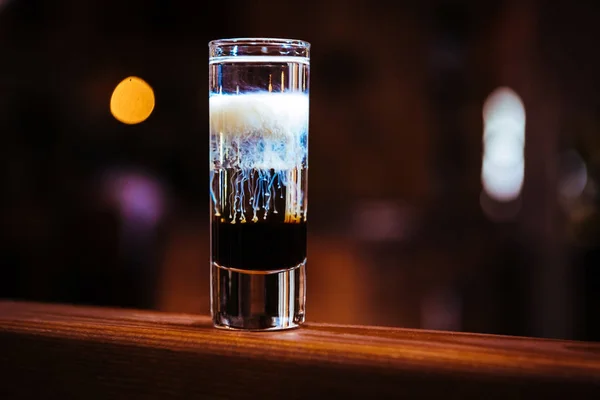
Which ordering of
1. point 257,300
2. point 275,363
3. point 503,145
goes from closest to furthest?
point 275,363 < point 257,300 < point 503,145

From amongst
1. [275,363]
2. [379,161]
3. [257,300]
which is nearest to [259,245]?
[257,300]

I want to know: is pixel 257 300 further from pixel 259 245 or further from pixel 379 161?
pixel 379 161

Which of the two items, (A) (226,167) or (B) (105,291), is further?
(B) (105,291)

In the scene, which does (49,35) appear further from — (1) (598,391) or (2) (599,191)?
(1) (598,391)

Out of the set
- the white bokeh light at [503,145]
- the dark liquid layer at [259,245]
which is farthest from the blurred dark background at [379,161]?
the dark liquid layer at [259,245]

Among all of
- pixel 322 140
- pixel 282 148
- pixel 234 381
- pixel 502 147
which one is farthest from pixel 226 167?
pixel 502 147

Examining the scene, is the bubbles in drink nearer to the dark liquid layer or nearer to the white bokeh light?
the dark liquid layer

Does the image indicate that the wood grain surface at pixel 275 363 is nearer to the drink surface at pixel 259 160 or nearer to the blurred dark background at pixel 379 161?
the drink surface at pixel 259 160
